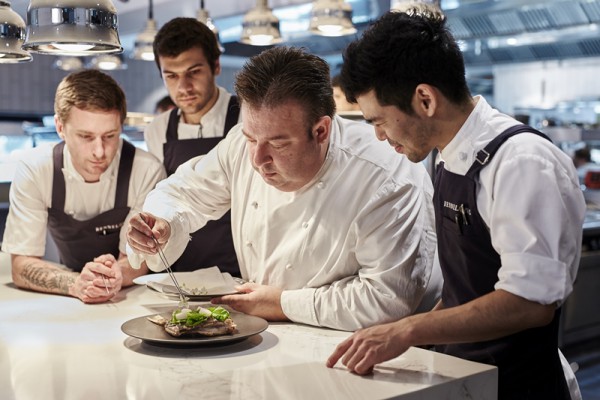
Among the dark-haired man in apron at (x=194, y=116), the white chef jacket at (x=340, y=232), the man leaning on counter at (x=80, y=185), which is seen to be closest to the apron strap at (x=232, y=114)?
the dark-haired man in apron at (x=194, y=116)

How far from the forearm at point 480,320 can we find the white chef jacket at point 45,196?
143 cm

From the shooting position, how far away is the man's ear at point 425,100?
1.65 metres

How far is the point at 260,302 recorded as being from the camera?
2.06 metres

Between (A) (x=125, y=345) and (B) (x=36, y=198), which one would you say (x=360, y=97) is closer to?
(A) (x=125, y=345)

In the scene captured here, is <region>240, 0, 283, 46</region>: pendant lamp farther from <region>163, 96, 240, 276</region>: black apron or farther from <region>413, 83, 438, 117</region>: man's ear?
<region>413, 83, 438, 117</region>: man's ear

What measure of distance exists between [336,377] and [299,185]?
2.32 ft

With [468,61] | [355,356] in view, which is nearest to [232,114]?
[355,356]

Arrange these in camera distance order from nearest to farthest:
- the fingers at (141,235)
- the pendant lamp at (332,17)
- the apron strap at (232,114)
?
1. the fingers at (141,235)
2. the apron strap at (232,114)
3. the pendant lamp at (332,17)

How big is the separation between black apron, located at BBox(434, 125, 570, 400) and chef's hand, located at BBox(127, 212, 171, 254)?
85cm

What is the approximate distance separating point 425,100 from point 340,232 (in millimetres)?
540

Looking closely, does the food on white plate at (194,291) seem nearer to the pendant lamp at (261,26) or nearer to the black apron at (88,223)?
Result: the black apron at (88,223)

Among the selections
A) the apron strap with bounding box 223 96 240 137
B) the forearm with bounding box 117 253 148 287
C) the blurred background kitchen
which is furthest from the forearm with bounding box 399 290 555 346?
the apron strap with bounding box 223 96 240 137

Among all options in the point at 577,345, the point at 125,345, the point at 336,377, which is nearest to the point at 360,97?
the point at 336,377

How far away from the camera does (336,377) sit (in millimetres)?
1587
